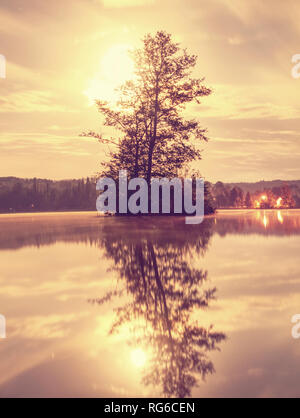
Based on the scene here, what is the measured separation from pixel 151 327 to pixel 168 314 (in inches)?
16.3

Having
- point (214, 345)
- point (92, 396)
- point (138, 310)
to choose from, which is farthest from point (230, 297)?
point (92, 396)

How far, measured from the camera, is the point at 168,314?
151 inches

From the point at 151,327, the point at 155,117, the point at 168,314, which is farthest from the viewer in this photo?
the point at 155,117

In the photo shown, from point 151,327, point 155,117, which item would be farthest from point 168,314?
point 155,117

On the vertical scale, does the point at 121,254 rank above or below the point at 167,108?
below

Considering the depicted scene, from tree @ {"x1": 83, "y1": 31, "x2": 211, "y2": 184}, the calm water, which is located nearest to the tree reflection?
the calm water

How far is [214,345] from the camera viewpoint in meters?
3.00

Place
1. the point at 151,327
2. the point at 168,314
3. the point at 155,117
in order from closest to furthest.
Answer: the point at 151,327 → the point at 168,314 → the point at 155,117

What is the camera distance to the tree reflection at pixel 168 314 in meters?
2.60

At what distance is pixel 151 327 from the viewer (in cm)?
345

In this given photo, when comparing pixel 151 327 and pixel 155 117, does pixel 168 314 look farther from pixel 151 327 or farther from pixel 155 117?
pixel 155 117

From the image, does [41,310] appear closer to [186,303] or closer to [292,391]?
[186,303]

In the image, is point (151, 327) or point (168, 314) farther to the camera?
point (168, 314)
